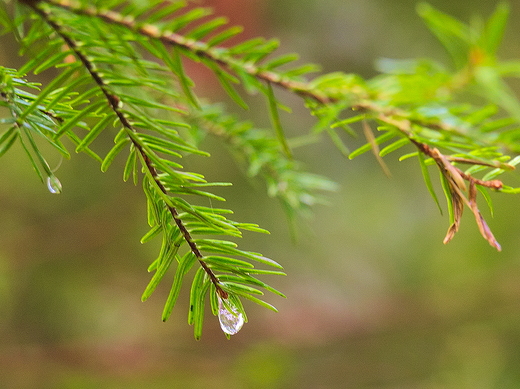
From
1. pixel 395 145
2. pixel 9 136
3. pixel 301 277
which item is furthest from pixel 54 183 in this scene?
pixel 301 277

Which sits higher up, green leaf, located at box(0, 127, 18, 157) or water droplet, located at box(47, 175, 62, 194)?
green leaf, located at box(0, 127, 18, 157)

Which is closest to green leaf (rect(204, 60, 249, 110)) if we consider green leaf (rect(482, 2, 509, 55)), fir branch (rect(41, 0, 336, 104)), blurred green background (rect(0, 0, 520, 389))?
fir branch (rect(41, 0, 336, 104))

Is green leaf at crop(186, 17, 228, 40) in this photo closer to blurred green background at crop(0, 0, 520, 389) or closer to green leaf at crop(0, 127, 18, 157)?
green leaf at crop(0, 127, 18, 157)

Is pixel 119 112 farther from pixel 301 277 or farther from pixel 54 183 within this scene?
pixel 301 277

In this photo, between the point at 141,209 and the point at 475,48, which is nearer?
the point at 475,48

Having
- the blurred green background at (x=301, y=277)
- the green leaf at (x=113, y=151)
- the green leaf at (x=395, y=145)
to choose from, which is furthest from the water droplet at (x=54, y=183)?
the blurred green background at (x=301, y=277)

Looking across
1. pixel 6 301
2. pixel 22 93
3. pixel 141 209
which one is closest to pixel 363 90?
pixel 22 93

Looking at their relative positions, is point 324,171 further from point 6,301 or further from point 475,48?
point 475,48

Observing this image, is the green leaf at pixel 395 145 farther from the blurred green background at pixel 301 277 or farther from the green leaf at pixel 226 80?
the blurred green background at pixel 301 277

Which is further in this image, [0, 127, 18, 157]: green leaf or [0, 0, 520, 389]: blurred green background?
[0, 0, 520, 389]: blurred green background
